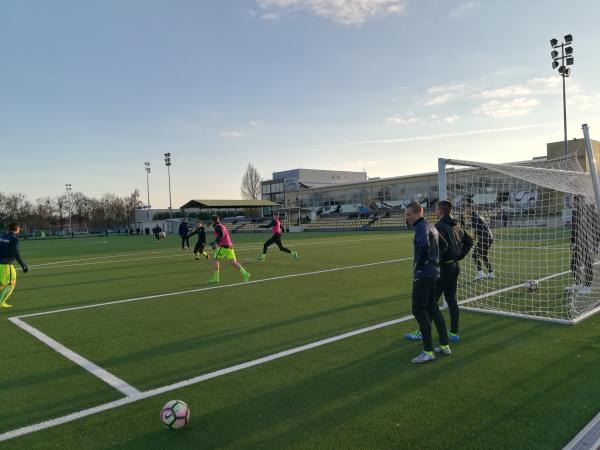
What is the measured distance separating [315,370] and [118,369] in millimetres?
2484

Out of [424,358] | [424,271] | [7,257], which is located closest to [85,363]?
[424,358]

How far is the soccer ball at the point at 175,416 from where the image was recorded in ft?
11.6

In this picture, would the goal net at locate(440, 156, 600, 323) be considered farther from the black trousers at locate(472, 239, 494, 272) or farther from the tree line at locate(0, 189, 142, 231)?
the tree line at locate(0, 189, 142, 231)

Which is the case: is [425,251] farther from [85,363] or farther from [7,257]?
[7,257]

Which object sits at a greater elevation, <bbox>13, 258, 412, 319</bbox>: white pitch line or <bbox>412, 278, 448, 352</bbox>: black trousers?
<bbox>412, 278, 448, 352</bbox>: black trousers

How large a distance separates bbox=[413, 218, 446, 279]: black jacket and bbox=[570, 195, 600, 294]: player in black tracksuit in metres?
4.52

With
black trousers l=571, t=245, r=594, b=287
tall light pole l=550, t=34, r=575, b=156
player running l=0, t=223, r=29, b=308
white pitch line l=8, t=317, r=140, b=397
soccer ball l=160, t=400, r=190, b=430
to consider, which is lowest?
white pitch line l=8, t=317, r=140, b=397

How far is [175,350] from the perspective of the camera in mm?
5703

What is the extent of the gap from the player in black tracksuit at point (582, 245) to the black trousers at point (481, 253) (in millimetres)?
2361

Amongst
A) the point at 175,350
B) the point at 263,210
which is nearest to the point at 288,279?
the point at 175,350

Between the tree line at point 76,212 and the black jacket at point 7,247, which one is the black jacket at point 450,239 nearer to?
the black jacket at point 7,247

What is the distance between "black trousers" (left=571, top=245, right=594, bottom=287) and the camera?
25.4 ft

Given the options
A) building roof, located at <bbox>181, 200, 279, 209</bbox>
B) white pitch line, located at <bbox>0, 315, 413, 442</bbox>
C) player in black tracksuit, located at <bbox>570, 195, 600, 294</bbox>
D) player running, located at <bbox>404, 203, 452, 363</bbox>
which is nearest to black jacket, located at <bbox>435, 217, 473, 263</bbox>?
player running, located at <bbox>404, 203, 452, 363</bbox>

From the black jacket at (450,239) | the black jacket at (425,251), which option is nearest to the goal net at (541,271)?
the black jacket at (450,239)
